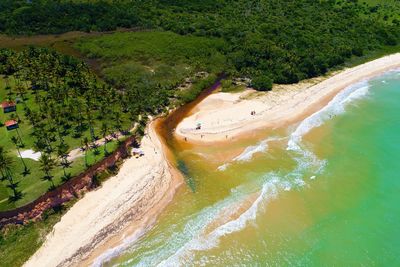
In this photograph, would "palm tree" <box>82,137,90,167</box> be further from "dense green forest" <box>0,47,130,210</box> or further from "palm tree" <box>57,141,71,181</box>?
"palm tree" <box>57,141,71,181</box>

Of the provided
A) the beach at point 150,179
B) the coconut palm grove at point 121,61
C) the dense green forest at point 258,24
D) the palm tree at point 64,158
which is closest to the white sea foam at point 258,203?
the beach at point 150,179

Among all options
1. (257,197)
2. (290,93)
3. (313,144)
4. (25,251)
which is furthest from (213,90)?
(25,251)

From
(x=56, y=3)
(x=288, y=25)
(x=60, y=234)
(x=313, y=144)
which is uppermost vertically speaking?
(x=56, y=3)

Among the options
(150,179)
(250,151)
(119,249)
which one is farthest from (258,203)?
(119,249)

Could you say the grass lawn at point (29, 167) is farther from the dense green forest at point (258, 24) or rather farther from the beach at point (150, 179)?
the dense green forest at point (258, 24)

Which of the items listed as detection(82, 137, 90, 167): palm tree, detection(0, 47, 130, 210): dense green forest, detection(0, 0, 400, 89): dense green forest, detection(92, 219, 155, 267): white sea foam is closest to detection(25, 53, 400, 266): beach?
detection(92, 219, 155, 267): white sea foam

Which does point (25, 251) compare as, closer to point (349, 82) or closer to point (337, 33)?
point (349, 82)

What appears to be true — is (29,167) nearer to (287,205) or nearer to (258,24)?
(287,205)
